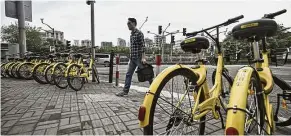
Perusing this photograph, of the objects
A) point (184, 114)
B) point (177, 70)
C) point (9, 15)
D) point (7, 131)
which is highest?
point (9, 15)

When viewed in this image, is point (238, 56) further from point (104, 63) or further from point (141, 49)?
point (104, 63)

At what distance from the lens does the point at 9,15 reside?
770 cm

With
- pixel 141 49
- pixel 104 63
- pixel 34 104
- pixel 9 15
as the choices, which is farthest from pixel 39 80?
pixel 104 63

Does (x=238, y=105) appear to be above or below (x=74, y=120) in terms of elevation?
above

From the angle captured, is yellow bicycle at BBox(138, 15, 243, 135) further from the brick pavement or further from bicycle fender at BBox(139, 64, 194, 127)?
the brick pavement

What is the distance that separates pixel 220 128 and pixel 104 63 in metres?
30.2

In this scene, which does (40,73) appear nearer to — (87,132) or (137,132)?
(87,132)

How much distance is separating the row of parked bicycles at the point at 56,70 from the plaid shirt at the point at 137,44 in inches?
76.6

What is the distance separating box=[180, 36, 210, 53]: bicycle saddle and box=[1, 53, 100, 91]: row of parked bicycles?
430 centimetres

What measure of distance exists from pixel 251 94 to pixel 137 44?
3644mm

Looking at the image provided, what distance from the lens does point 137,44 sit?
5191mm

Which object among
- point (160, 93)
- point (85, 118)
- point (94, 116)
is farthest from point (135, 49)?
point (160, 93)

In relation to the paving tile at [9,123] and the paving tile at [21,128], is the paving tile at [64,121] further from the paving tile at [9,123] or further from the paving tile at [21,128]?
the paving tile at [9,123]

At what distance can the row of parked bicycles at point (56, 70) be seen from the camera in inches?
246
